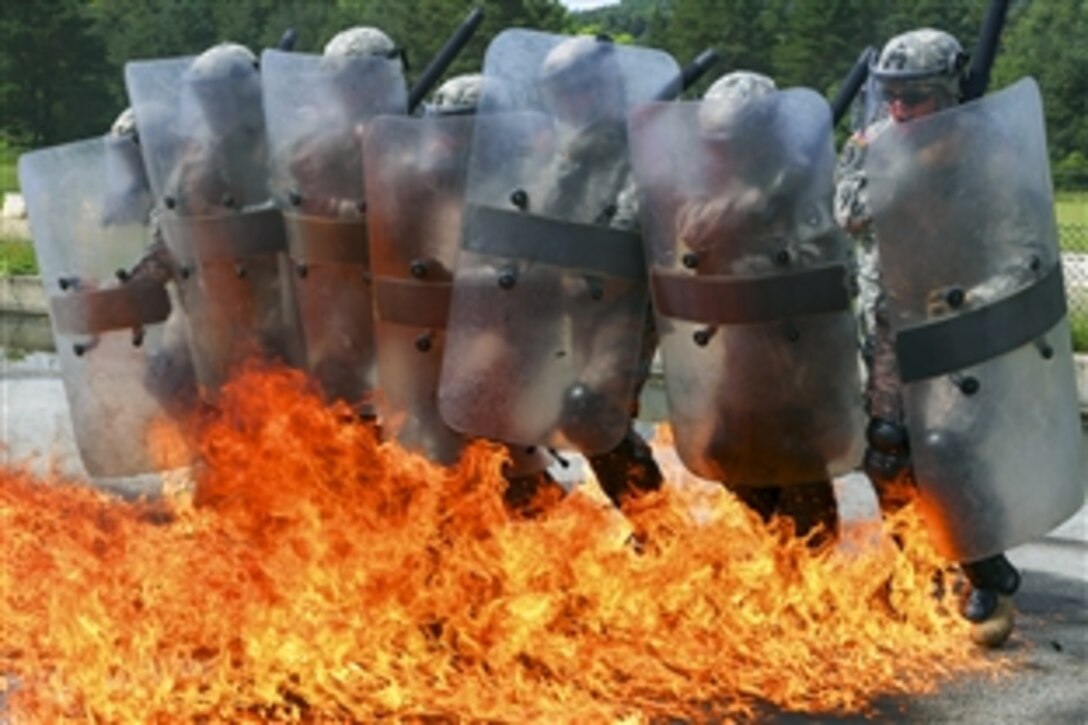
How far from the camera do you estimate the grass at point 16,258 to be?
17984 millimetres

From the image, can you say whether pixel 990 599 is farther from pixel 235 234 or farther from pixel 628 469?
pixel 235 234

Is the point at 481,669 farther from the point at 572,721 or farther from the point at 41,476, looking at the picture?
the point at 41,476

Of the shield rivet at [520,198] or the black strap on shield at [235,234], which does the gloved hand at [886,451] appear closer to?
the shield rivet at [520,198]

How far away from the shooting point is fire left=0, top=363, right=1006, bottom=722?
5371 millimetres

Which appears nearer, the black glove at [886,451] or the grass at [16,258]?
the black glove at [886,451]

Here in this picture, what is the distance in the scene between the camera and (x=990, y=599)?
6.00m

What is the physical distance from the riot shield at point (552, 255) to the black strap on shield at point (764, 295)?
0.36m

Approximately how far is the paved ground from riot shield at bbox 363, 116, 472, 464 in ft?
6.24

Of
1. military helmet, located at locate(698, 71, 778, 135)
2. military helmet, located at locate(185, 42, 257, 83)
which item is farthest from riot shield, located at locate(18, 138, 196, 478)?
military helmet, located at locate(698, 71, 778, 135)

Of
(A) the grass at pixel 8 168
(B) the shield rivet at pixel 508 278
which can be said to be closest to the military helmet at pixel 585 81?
(B) the shield rivet at pixel 508 278

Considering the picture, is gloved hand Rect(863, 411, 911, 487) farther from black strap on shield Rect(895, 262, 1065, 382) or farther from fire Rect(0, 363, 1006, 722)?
black strap on shield Rect(895, 262, 1065, 382)

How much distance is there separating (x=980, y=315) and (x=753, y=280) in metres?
0.73

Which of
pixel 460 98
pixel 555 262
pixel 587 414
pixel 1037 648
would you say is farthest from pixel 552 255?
pixel 1037 648

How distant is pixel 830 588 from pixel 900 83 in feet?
5.16
